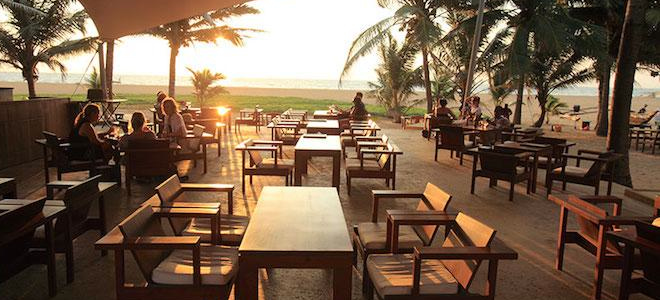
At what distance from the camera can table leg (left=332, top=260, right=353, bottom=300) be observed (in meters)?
2.53

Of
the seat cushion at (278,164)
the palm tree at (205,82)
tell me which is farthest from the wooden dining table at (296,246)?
the palm tree at (205,82)

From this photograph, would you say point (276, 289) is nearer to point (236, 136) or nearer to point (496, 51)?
point (236, 136)

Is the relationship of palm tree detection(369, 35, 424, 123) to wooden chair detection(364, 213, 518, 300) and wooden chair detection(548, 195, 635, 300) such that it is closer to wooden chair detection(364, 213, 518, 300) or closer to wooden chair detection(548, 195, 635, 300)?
wooden chair detection(548, 195, 635, 300)

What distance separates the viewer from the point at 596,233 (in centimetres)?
381

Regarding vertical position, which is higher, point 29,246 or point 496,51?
point 496,51

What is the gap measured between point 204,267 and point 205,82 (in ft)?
64.3

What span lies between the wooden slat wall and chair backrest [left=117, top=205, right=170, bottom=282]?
6.14 metres

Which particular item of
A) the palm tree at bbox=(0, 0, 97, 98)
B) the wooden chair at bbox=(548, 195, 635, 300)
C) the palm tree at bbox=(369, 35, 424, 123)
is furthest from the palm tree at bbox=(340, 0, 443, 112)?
the wooden chair at bbox=(548, 195, 635, 300)

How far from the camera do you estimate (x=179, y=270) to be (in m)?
2.87

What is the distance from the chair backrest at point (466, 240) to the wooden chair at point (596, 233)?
1148 millimetres

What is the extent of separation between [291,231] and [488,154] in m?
4.47

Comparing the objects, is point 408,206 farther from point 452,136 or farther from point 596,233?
point 452,136

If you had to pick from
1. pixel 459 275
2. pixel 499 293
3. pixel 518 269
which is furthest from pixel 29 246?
pixel 518 269

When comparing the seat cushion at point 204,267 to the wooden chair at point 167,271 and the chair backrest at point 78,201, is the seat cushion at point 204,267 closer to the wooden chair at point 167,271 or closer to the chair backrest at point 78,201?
the wooden chair at point 167,271
